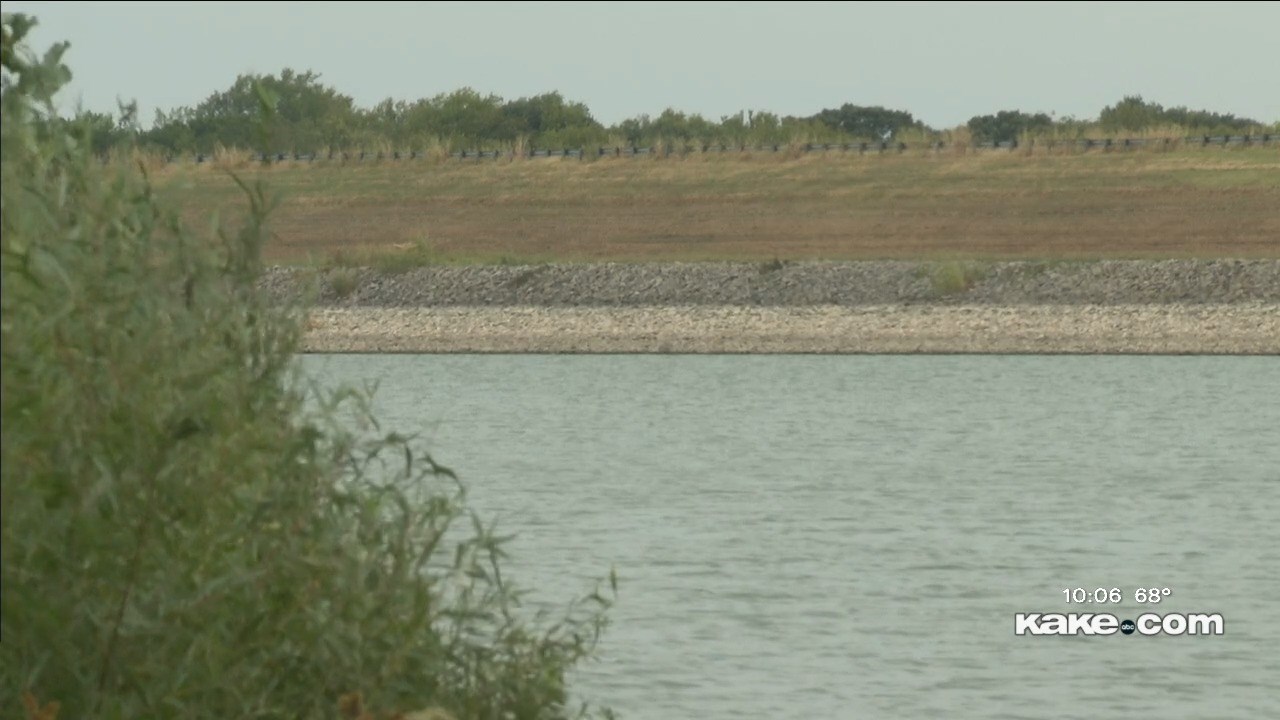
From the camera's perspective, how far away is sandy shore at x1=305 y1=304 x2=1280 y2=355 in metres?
44.0

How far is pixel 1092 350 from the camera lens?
4478 centimetres

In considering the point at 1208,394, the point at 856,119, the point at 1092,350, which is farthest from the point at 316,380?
the point at 856,119

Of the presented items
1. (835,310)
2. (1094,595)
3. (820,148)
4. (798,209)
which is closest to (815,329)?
(835,310)

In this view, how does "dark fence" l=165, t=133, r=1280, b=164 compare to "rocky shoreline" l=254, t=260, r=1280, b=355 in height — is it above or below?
above

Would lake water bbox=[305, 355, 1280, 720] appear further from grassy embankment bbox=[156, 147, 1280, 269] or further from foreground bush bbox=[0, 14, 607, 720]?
grassy embankment bbox=[156, 147, 1280, 269]

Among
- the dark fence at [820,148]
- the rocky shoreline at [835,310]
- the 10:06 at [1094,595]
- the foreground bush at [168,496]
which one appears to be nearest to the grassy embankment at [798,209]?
the dark fence at [820,148]

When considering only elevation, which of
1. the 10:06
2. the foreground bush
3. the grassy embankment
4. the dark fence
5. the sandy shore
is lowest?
the sandy shore

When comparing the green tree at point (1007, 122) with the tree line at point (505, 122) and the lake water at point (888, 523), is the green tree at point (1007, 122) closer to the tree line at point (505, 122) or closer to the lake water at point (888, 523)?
the tree line at point (505, 122)

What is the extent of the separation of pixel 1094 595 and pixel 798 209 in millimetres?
39234

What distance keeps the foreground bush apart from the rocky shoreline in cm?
3699

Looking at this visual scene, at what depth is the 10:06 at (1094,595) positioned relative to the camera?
49.5 feet

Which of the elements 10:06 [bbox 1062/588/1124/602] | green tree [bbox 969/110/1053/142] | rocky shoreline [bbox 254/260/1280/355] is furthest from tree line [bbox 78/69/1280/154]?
10:06 [bbox 1062/588/1124/602]

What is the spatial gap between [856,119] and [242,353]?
301 ft

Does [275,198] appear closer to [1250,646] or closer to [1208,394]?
[1250,646]
